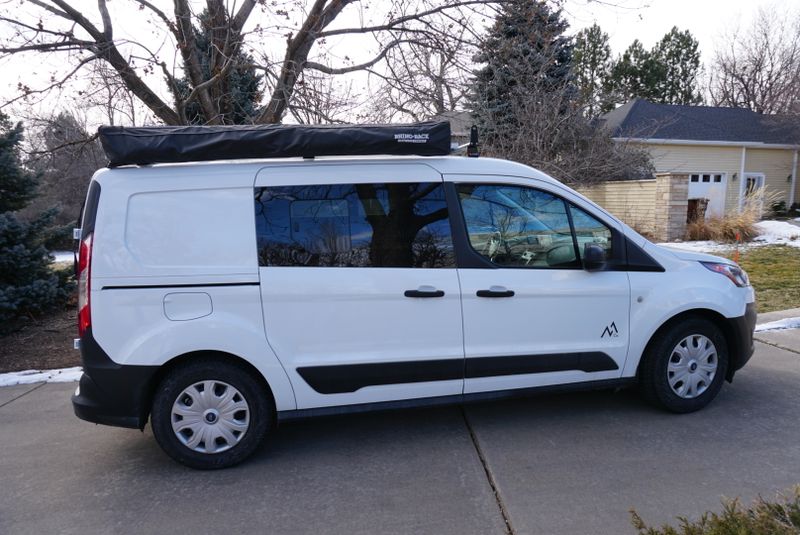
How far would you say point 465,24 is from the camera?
7852 millimetres

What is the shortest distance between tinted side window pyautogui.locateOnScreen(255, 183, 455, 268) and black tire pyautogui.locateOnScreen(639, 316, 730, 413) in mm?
1761

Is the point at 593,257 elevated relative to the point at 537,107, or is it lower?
lower

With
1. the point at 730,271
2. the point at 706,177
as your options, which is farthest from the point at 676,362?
the point at 706,177

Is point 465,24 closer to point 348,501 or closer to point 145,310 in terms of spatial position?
point 145,310

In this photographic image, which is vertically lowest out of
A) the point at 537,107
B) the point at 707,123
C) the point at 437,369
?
the point at 437,369

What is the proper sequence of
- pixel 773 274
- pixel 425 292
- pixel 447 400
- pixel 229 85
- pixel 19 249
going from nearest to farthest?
pixel 425 292
pixel 447 400
pixel 19 249
pixel 229 85
pixel 773 274

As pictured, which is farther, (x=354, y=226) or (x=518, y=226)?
(x=518, y=226)

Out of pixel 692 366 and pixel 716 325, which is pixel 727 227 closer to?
pixel 716 325

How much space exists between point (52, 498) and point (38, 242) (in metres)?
5.38

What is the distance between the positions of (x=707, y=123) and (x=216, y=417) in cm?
2730

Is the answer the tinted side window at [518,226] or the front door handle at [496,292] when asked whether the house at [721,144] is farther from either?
the front door handle at [496,292]

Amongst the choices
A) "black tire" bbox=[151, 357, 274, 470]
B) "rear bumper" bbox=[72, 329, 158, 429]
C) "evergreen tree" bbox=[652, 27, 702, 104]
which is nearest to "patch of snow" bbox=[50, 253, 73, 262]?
"rear bumper" bbox=[72, 329, 158, 429]

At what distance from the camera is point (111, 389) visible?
11.4 feet

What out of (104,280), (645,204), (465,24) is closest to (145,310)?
(104,280)
